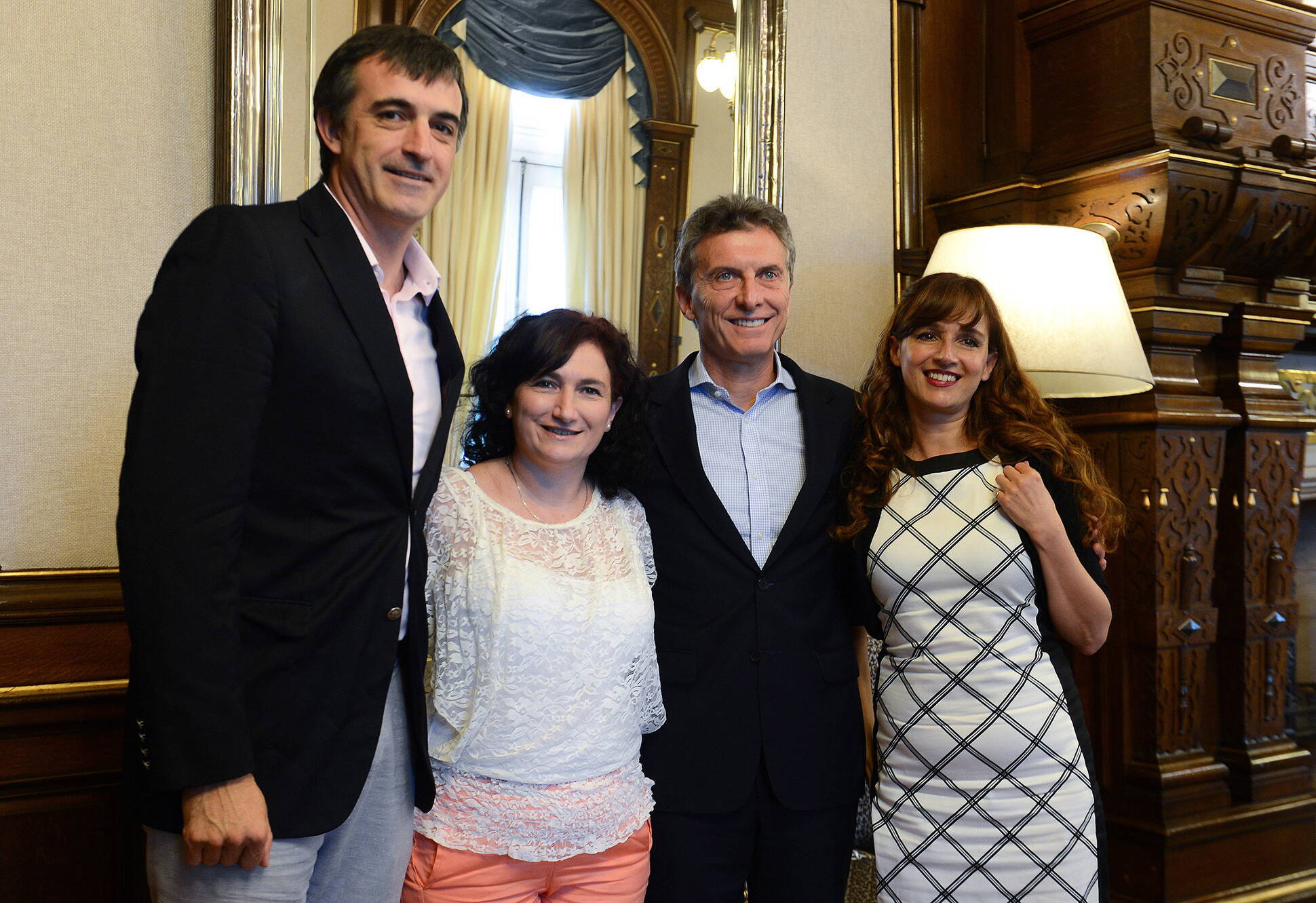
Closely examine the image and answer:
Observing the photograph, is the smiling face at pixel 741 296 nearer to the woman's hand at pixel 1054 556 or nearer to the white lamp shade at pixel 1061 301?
the woman's hand at pixel 1054 556

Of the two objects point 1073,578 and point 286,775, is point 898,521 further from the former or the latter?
point 286,775

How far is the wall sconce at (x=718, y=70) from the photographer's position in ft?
8.99

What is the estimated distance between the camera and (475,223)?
2416 mm

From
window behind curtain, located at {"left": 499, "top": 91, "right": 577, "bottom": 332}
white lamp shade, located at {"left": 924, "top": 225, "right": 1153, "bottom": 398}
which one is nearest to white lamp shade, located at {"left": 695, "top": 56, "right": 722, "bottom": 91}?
window behind curtain, located at {"left": 499, "top": 91, "right": 577, "bottom": 332}

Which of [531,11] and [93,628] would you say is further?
[531,11]

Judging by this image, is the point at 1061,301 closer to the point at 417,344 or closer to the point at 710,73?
the point at 710,73

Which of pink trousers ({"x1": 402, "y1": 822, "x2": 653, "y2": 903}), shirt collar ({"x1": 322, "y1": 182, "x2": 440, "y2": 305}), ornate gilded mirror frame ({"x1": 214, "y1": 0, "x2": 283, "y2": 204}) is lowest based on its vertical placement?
pink trousers ({"x1": 402, "y1": 822, "x2": 653, "y2": 903})

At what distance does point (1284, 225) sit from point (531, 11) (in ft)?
6.62

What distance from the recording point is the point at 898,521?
1.84 m

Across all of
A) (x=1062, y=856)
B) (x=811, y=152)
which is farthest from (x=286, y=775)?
(x=811, y=152)

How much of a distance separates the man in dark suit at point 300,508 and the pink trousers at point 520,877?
6 centimetres

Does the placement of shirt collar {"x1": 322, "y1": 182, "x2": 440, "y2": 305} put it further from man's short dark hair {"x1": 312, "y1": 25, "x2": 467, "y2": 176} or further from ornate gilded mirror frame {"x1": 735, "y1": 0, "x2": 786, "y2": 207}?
ornate gilded mirror frame {"x1": 735, "y1": 0, "x2": 786, "y2": 207}

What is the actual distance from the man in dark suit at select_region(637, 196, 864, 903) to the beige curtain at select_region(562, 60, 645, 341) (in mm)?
582

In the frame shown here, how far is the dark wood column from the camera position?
2.68 meters
